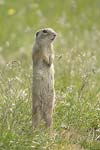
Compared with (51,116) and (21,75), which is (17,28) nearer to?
(21,75)

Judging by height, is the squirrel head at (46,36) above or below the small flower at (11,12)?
below

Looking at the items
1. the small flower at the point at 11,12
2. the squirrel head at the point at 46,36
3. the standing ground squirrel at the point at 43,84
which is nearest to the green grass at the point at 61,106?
the standing ground squirrel at the point at 43,84

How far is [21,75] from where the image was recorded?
978cm

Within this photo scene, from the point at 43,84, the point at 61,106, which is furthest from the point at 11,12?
the point at 43,84

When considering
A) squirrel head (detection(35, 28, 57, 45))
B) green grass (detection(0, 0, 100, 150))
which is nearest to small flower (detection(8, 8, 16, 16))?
green grass (detection(0, 0, 100, 150))

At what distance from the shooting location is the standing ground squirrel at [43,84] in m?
7.77

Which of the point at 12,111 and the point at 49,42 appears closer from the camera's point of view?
the point at 12,111

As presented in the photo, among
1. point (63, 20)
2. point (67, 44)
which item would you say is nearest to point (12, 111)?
point (67, 44)

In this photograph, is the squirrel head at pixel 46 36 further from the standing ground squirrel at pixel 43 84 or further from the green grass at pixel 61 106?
the green grass at pixel 61 106

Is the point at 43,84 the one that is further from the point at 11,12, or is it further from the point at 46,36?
the point at 11,12

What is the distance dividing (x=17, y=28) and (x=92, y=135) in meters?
10.6

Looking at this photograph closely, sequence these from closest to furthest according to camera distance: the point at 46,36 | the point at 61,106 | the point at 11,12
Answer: the point at 46,36 → the point at 61,106 → the point at 11,12

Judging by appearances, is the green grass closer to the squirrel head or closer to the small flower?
the squirrel head

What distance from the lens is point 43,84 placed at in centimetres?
777
